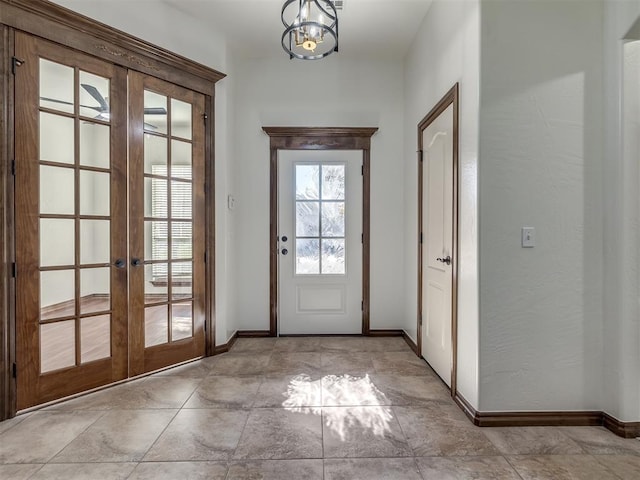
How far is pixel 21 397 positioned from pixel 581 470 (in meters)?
3.17

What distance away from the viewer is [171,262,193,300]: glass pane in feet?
10.2

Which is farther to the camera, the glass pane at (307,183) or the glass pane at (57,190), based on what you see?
the glass pane at (307,183)

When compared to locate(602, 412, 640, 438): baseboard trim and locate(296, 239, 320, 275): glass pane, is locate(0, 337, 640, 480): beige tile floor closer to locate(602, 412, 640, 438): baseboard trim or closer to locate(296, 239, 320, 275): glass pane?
locate(602, 412, 640, 438): baseboard trim

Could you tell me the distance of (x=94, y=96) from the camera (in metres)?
2.61

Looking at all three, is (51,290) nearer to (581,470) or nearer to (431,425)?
(431,425)

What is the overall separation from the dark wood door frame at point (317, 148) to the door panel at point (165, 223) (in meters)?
0.85

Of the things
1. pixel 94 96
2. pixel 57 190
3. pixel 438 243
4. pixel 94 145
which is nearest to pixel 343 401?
pixel 438 243

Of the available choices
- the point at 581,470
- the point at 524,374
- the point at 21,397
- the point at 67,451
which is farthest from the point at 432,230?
the point at 21,397

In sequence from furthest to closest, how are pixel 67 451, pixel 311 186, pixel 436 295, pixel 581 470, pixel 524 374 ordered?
pixel 311 186, pixel 436 295, pixel 524 374, pixel 67 451, pixel 581 470

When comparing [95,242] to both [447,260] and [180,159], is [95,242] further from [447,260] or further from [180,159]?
[447,260]

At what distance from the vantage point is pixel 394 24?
3314 mm

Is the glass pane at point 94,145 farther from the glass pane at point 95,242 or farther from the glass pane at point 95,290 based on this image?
the glass pane at point 95,290

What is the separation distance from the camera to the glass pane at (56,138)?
238 cm

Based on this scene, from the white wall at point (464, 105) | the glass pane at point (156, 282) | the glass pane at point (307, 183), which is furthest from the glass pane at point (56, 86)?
the white wall at point (464, 105)
